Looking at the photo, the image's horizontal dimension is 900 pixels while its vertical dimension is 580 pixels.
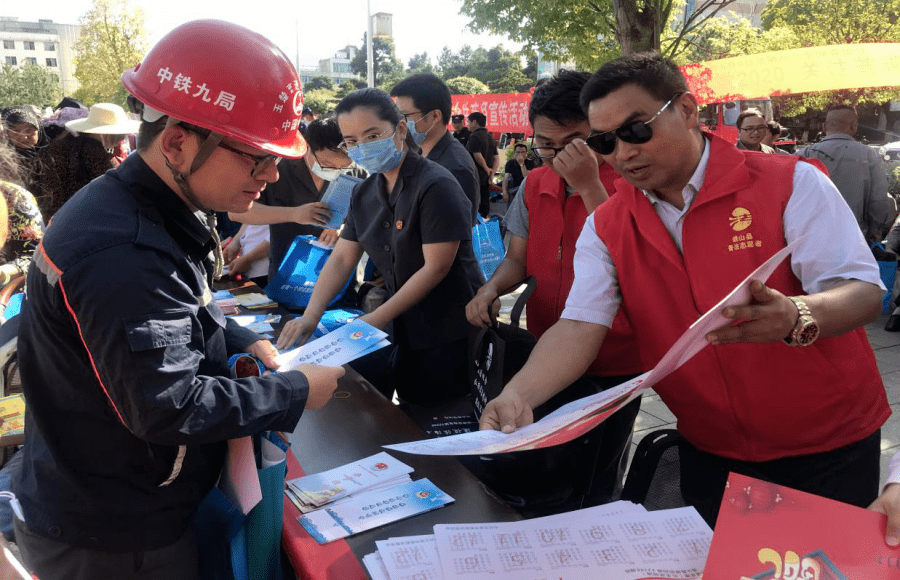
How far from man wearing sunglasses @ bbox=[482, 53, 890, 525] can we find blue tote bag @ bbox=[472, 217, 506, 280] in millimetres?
2115

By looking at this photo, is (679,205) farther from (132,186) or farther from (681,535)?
(132,186)

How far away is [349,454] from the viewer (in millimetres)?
1772

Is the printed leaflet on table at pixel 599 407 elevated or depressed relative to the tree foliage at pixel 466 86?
depressed

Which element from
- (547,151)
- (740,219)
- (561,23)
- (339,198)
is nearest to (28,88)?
(561,23)

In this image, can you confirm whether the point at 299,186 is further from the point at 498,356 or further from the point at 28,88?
the point at 28,88

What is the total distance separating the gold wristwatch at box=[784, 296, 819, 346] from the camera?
1194 mm

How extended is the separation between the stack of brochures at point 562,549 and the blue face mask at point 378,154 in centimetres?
154

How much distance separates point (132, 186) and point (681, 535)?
121 cm

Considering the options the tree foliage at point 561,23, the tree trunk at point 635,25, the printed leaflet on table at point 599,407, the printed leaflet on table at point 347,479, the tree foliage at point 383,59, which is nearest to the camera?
the printed leaflet on table at point 599,407

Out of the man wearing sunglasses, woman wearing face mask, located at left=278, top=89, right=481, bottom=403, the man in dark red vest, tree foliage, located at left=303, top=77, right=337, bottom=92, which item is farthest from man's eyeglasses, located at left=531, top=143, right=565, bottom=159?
tree foliage, located at left=303, top=77, right=337, bottom=92

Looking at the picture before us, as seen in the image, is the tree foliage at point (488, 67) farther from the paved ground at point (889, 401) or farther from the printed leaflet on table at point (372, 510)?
the printed leaflet on table at point (372, 510)

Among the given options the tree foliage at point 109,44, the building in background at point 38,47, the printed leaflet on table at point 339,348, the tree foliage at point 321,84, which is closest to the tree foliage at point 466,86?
the tree foliage at point 109,44

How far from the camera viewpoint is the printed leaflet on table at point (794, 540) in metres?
0.93

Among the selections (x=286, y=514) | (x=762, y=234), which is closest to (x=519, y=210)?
(x=762, y=234)
